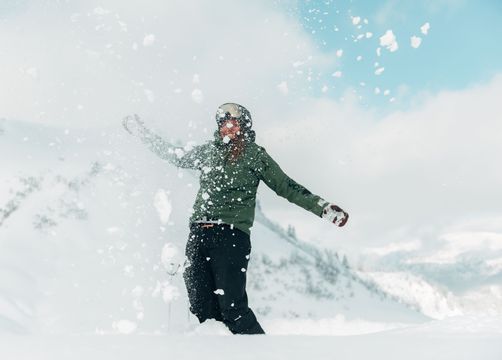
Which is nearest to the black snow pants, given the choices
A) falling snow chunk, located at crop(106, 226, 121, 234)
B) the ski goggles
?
the ski goggles

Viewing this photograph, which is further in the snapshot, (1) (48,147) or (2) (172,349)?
(1) (48,147)

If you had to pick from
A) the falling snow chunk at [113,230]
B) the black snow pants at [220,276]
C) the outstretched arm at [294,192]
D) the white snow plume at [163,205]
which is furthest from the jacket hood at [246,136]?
the white snow plume at [163,205]

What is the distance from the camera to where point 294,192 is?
3779 millimetres

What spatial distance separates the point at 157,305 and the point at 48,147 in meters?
5.05

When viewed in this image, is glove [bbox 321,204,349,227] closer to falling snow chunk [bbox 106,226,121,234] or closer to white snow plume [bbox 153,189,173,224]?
falling snow chunk [bbox 106,226,121,234]

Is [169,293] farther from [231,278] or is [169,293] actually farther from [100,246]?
[231,278]

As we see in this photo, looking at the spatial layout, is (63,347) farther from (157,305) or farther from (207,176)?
(157,305)

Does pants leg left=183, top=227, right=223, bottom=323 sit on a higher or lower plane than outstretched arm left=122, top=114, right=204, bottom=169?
lower

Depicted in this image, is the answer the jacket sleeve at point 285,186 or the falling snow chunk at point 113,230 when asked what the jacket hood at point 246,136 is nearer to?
the jacket sleeve at point 285,186

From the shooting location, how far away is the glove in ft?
12.1

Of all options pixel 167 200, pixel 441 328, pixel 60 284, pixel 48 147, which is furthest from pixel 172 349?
pixel 167 200

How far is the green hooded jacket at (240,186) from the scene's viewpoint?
3746 mm

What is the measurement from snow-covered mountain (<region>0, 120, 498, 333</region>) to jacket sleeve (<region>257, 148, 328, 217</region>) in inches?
44.2

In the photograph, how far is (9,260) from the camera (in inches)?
299
